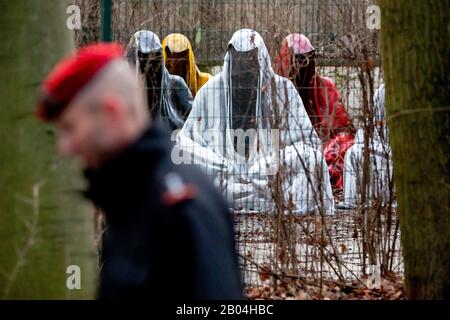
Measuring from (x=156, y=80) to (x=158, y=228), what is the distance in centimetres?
645

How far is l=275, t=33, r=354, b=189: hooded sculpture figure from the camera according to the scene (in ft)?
30.5

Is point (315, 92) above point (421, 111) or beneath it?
above

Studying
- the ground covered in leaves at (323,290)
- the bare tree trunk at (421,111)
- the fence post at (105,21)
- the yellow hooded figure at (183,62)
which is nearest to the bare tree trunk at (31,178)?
the bare tree trunk at (421,111)

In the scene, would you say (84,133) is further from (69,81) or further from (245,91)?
(245,91)

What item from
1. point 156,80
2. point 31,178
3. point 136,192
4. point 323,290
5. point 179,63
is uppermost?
point 179,63

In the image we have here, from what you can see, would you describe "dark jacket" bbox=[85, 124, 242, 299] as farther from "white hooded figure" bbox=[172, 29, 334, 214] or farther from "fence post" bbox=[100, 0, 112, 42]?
"white hooded figure" bbox=[172, 29, 334, 214]

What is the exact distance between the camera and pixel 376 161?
9.22 metres

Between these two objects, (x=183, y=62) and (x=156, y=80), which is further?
(x=183, y=62)

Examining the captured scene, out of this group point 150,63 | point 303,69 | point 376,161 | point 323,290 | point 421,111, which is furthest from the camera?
point 303,69

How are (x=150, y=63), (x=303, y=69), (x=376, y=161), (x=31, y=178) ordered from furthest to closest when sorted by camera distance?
(x=303, y=69), (x=150, y=63), (x=376, y=161), (x=31, y=178)

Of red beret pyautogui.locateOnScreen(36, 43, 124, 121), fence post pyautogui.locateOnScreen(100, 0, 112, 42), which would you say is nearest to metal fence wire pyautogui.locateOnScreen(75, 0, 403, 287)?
fence post pyautogui.locateOnScreen(100, 0, 112, 42)

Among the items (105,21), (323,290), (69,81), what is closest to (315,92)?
(323,290)

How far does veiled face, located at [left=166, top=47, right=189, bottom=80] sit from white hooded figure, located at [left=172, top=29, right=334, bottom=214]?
8.32 feet

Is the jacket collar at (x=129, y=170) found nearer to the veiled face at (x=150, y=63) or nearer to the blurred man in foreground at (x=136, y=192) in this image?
the blurred man in foreground at (x=136, y=192)
